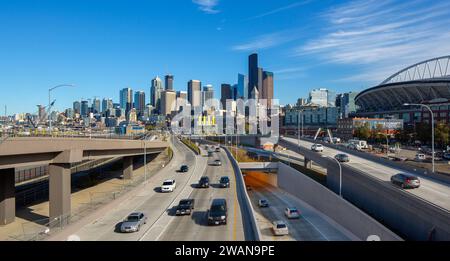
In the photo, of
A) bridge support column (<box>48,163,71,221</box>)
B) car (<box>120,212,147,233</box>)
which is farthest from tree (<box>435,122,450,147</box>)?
bridge support column (<box>48,163,71,221</box>)

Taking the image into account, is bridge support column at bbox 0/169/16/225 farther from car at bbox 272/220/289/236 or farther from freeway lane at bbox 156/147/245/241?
car at bbox 272/220/289/236

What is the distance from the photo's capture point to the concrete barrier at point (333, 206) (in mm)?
25075

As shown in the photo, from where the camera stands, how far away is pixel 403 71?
186 meters

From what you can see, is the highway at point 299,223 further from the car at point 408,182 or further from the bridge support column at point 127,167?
the bridge support column at point 127,167

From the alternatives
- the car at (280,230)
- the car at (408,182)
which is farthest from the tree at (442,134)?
the car at (280,230)

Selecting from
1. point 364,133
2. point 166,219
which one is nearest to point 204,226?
point 166,219

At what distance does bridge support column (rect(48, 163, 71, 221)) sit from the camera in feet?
80.0

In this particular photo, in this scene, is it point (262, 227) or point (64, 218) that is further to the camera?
point (262, 227)

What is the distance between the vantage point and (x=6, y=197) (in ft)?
88.3

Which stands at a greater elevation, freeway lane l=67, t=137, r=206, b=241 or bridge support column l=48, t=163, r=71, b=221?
bridge support column l=48, t=163, r=71, b=221

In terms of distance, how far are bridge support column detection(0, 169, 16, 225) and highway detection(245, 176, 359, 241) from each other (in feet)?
64.5
